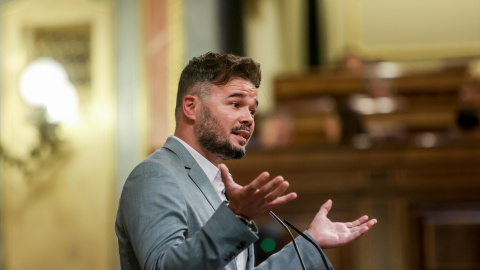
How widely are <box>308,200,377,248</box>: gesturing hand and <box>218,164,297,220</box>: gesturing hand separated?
302mm

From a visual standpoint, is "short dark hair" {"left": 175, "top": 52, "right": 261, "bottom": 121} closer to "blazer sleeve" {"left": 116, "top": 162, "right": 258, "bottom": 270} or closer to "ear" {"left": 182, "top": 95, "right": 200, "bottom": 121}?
"ear" {"left": 182, "top": 95, "right": 200, "bottom": 121}

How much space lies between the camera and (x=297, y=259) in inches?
75.0

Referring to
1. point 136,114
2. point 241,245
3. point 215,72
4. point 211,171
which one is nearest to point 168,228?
point 241,245

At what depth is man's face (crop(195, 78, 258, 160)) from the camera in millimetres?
1789

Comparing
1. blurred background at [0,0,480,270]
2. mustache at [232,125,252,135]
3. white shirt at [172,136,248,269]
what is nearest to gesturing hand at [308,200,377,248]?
white shirt at [172,136,248,269]

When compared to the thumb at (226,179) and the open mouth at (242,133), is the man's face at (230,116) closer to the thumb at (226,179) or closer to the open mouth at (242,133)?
the open mouth at (242,133)

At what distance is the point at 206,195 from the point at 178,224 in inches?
6.9

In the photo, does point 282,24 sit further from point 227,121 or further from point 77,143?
point 227,121

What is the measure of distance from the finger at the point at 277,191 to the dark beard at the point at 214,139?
23 centimetres

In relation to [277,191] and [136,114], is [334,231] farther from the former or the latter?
[136,114]

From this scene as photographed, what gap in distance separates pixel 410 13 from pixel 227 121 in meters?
8.37

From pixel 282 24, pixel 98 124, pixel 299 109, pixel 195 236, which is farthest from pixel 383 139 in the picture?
pixel 195 236

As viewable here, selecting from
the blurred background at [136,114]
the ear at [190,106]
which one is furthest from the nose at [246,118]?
the blurred background at [136,114]

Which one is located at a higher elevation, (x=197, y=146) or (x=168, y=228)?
(x=197, y=146)
